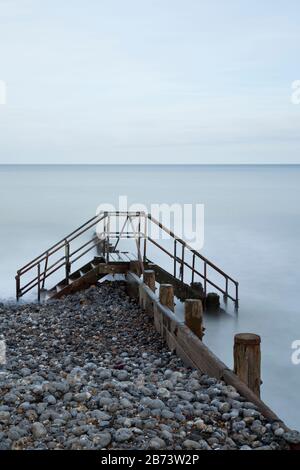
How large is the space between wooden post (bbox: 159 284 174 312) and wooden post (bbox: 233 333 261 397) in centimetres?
383

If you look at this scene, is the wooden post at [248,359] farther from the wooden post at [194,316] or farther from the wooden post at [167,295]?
the wooden post at [167,295]

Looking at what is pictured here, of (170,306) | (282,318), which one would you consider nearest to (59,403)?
(170,306)

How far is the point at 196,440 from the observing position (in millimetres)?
5484

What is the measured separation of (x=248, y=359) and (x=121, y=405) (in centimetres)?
143

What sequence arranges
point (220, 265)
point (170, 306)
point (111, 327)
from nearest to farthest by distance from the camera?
point (170, 306) < point (111, 327) < point (220, 265)

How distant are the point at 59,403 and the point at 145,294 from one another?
5.94m
